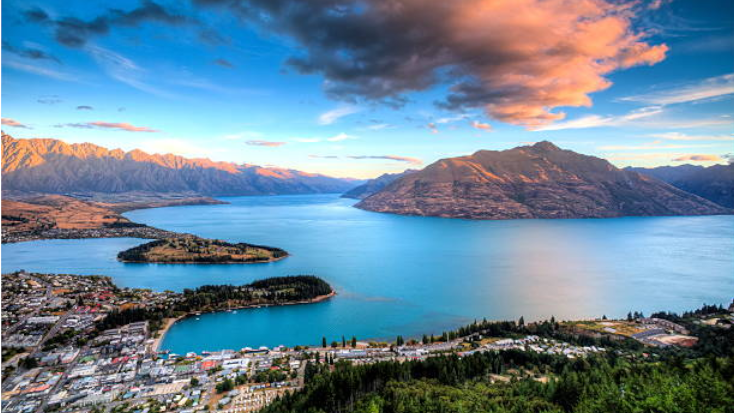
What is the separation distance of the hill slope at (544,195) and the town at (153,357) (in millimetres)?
121935

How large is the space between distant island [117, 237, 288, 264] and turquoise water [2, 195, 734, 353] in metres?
2.99

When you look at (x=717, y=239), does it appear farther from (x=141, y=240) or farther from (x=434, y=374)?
(x=141, y=240)

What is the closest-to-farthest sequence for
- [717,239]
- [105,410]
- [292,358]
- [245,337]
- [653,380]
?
[653,380] → [105,410] → [292,358] → [245,337] → [717,239]

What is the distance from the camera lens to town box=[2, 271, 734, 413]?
97.0 ft

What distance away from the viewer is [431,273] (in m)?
68.5

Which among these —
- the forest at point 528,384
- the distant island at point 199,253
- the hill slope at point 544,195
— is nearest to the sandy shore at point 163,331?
the forest at point 528,384

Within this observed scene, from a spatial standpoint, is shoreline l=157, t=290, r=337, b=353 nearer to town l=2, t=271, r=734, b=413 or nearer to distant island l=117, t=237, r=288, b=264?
town l=2, t=271, r=734, b=413

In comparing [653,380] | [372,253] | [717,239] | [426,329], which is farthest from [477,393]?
[717,239]

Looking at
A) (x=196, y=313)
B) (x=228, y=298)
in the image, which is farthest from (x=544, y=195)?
(x=196, y=313)

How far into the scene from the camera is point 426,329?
45.0 metres

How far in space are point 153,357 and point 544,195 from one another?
6549 inches

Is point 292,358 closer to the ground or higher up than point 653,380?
closer to the ground

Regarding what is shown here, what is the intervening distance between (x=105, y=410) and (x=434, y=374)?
23.9 m

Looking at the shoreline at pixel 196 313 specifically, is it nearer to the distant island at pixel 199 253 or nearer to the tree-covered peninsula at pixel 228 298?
the tree-covered peninsula at pixel 228 298
